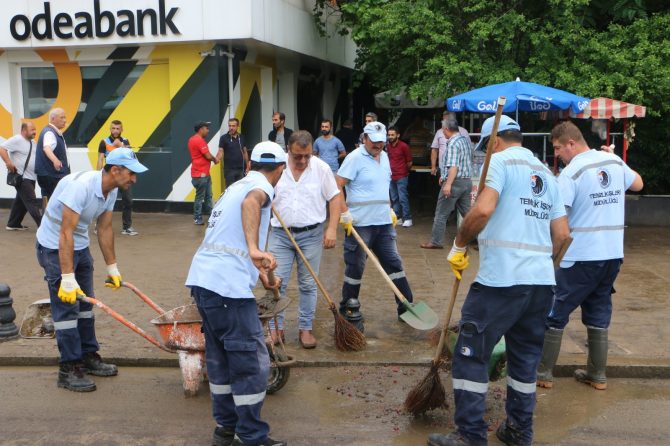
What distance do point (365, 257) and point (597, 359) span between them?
2290 millimetres

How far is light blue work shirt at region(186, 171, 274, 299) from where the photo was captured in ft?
14.8

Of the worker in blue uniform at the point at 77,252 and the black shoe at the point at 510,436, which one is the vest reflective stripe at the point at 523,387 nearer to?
the black shoe at the point at 510,436

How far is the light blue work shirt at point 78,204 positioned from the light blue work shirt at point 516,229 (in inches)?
112

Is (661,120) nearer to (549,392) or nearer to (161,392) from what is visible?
(549,392)

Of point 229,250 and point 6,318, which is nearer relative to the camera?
point 229,250

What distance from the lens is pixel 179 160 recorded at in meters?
14.1

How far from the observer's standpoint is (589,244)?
5.59 meters

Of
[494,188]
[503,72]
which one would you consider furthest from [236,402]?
[503,72]

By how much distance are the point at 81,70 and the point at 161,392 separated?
10.4 m

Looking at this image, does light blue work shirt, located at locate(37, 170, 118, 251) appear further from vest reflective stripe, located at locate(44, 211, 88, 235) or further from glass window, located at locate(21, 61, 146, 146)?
glass window, located at locate(21, 61, 146, 146)

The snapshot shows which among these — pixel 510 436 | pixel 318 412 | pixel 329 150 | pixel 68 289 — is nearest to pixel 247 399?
pixel 318 412

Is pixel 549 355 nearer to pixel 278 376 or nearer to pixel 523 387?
pixel 523 387

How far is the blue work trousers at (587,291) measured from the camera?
5613mm

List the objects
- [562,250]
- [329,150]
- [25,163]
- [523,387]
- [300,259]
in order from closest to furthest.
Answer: [523,387], [562,250], [300,259], [25,163], [329,150]
